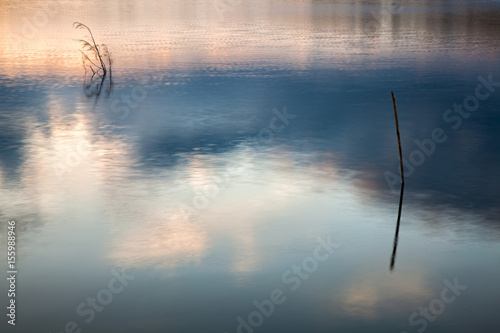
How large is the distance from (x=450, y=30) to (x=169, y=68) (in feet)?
86.1

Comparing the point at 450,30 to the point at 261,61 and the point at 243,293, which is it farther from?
the point at 243,293

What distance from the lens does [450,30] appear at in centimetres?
5409

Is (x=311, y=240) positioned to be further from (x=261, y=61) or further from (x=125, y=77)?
(x=261, y=61)

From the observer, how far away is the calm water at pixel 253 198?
1079 centimetres

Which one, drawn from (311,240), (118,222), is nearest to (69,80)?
(118,222)

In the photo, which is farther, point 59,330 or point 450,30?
point 450,30

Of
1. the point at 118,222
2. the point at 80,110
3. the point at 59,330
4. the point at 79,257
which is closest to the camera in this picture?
the point at 59,330

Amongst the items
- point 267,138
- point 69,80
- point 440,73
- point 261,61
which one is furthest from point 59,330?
point 261,61

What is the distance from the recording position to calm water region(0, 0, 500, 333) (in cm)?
1079

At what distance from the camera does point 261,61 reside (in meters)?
38.7

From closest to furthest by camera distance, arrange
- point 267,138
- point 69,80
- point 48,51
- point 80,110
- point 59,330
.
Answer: point 59,330, point 267,138, point 80,110, point 69,80, point 48,51

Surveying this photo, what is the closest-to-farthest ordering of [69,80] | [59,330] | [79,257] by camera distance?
[59,330]
[79,257]
[69,80]

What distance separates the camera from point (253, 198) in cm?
1559

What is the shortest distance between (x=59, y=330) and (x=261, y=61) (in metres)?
29.8
